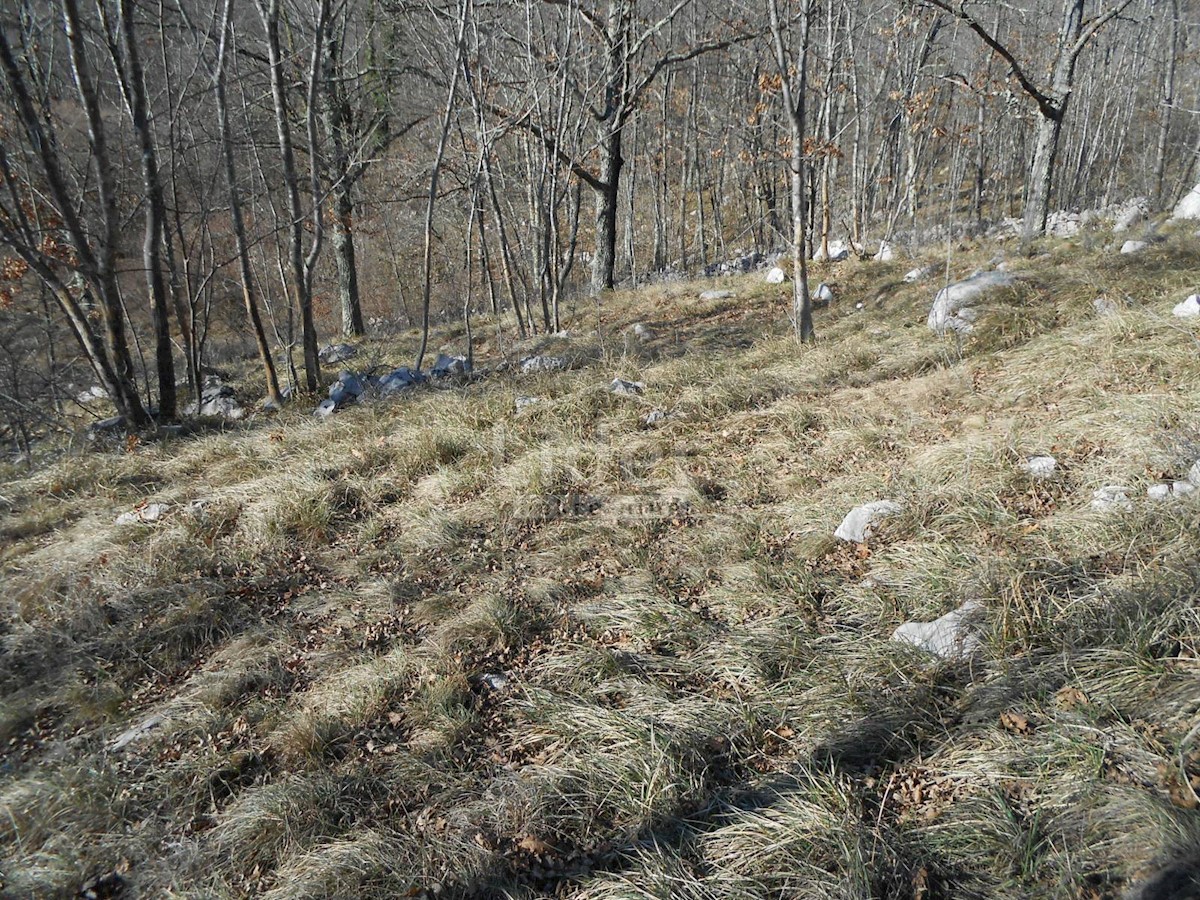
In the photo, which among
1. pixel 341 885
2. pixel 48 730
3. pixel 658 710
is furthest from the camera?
pixel 48 730

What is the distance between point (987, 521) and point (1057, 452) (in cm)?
91

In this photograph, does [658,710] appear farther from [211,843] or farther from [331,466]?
[331,466]

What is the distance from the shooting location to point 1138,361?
4.54 meters

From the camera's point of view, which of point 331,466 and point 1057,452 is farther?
point 331,466

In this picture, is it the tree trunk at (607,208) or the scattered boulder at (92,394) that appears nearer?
the scattered boulder at (92,394)

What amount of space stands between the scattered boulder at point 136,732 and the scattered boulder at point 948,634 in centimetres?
335

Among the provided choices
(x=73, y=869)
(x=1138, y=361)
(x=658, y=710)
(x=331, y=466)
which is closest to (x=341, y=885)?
(x=73, y=869)

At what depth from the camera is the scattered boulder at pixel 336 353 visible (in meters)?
10.7

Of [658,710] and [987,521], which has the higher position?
[987,521]

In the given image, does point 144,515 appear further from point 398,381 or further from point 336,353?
point 336,353

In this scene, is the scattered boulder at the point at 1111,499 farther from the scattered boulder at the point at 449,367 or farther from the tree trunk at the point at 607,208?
the tree trunk at the point at 607,208

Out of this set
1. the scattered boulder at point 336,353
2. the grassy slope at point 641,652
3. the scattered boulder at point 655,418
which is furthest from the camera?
the scattered boulder at point 336,353

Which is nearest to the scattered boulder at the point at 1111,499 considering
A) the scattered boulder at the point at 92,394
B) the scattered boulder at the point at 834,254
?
the scattered boulder at the point at 834,254

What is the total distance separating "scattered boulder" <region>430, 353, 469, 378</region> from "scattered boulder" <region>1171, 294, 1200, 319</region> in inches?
265
